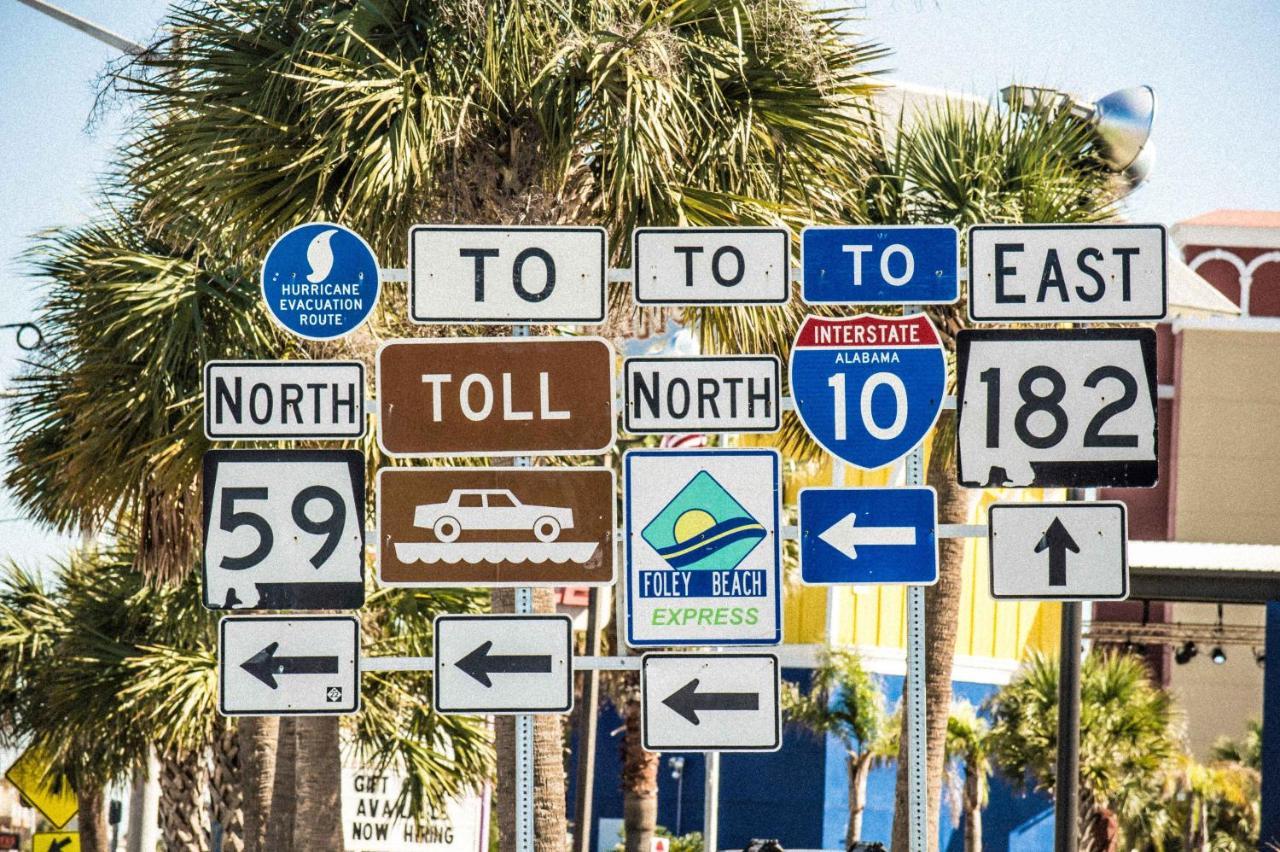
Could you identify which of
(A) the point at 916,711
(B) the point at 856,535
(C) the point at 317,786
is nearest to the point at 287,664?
(B) the point at 856,535

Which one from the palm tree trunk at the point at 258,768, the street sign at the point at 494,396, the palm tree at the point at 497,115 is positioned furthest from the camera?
the palm tree trunk at the point at 258,768

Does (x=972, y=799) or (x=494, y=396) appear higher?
(x=494, y=396)

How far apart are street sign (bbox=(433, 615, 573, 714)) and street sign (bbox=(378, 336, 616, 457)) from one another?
0.81 metres

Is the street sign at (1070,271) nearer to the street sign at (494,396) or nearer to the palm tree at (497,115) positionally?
the street sign at (494,396)

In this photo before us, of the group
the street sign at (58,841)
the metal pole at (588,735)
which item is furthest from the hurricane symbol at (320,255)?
the street sign at (58,841)

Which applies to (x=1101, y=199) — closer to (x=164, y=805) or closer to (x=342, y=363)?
(x=342, y=363)

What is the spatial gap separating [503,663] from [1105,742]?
55.5ft

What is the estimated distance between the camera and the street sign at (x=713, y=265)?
762cm

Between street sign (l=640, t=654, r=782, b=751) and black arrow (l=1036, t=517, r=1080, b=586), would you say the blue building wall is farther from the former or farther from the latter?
street sign (l=640, t=654, r=782, b=751)

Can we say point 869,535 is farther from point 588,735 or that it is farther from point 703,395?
point 588,735

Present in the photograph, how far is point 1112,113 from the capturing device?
43.9ft

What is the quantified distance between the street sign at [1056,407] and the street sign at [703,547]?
3.34ft

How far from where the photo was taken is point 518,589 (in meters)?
7.80

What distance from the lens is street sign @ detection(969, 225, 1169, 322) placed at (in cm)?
770
